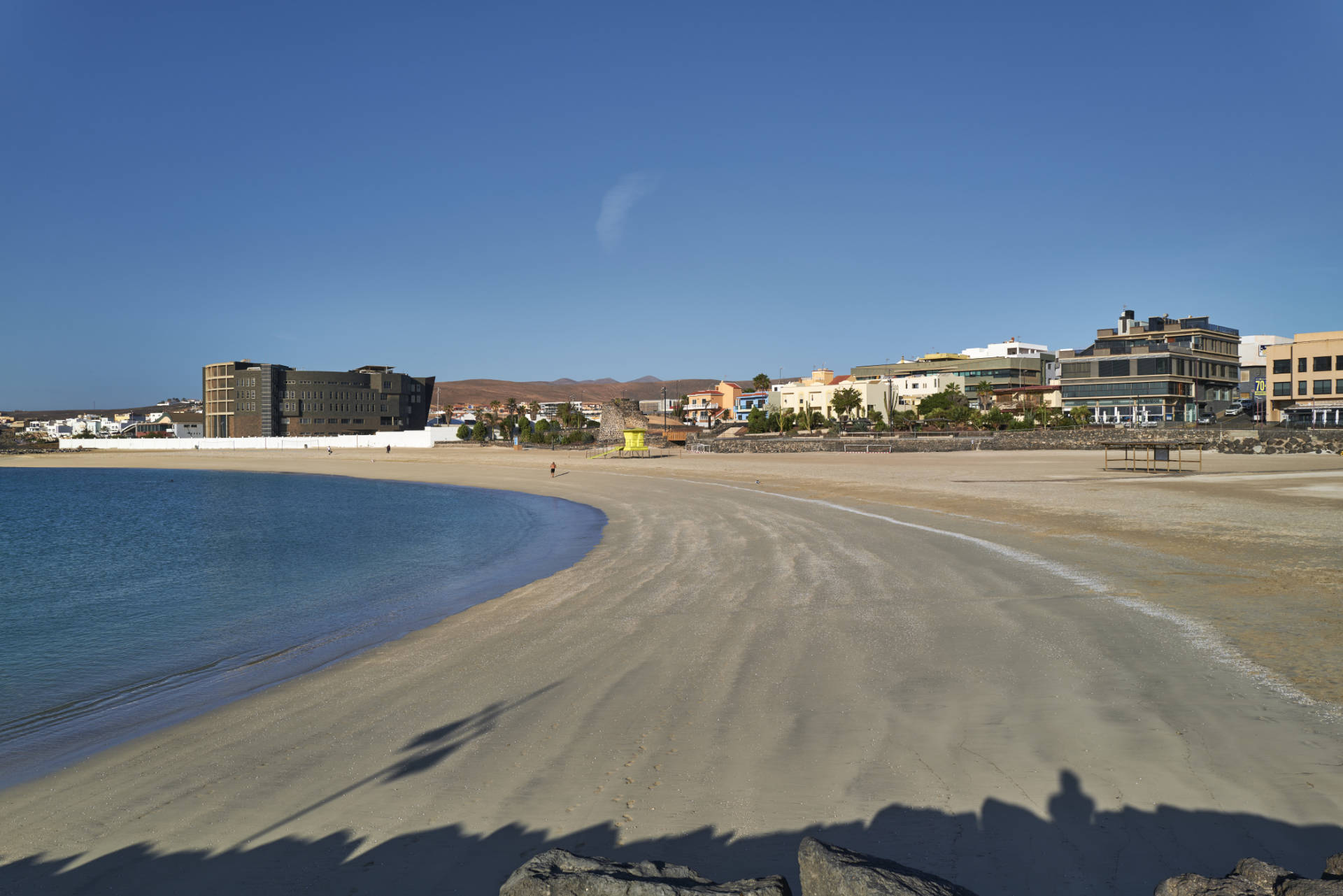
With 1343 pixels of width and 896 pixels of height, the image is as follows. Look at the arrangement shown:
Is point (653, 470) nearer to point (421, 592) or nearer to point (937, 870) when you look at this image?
point (421, 592)

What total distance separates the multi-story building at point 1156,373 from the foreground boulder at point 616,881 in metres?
98.0

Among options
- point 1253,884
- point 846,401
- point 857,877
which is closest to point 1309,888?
point 1253,884

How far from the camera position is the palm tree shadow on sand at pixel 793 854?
3799 millimetres

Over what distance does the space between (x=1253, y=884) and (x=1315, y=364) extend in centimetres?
9351

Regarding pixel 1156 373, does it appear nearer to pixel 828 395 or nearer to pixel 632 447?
pixel 828 395

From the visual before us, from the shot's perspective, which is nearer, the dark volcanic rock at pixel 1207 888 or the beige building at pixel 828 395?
the dark volcanic rock at pixel 1207 888

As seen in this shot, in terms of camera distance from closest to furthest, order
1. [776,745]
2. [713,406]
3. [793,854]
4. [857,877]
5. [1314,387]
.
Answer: [857,877]
[793,854]
[776,745]
[1314,387]
[713,406]

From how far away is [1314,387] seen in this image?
7338 centimetres

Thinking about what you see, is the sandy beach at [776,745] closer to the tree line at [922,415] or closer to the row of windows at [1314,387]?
the tree line at [922,415]

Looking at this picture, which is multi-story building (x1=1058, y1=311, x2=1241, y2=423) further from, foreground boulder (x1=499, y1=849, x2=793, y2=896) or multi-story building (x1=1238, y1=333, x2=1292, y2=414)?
foreground boulder (x1=499, y1=849, x2=793, y2=896)

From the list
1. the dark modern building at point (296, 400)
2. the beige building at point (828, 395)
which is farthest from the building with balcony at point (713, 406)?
the dark modern building at point (296, 400)

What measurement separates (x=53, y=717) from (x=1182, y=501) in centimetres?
2585

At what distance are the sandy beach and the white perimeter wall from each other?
9927 cm

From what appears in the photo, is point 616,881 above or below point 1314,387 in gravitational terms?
below
